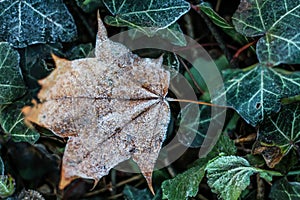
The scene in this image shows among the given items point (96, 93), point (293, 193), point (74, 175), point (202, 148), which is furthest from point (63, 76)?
point (293, 193)

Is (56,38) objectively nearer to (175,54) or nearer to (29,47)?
(29,47)

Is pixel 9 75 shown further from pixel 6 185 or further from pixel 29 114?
pixel 6 185

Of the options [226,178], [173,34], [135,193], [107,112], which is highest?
[173,34]

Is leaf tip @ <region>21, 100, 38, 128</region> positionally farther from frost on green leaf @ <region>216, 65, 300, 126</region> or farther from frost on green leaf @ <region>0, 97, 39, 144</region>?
frost on green leaf @ <region>216, 65, 300, 126</region>

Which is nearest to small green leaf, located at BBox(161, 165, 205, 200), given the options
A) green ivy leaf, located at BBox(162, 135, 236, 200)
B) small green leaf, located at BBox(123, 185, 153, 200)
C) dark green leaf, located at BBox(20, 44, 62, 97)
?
green ivy leaf, located at BBox(162, 135, 236, 200)

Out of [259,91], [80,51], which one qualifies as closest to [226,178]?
[259,91]
